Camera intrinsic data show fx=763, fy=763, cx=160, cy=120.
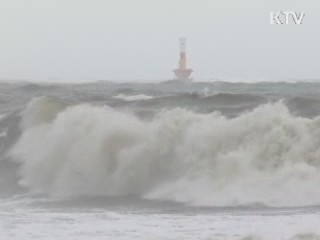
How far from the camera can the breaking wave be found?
35.0ft

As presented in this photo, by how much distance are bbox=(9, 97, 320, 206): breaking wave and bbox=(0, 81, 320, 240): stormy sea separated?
0.02 m

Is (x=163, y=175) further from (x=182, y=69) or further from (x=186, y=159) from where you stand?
(x=182, y=69)

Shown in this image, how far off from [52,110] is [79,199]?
18.1ft

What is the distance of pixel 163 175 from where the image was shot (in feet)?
39.3

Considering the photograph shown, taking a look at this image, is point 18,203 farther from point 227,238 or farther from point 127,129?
point 227,238

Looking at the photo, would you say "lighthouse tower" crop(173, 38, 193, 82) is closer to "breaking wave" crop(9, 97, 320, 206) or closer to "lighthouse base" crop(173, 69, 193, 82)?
"lighthouse base" crop(173, 69, 193, 82)

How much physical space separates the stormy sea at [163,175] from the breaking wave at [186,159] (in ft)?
0.06

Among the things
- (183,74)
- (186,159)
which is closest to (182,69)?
(183,74)

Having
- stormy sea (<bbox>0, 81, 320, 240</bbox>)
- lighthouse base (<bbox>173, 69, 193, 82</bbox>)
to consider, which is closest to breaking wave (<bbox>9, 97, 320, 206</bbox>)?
stormy sea (<bbox>0, 81, 320, 240</bbox>)

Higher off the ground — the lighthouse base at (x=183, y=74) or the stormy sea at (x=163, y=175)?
the lighthouse base at (x=183, y=74)

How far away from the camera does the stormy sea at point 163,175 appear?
820 cm

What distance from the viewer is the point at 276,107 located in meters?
12.7

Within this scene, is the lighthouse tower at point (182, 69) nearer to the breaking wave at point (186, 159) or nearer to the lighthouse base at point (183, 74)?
the lighthouse base at point (183, 74)

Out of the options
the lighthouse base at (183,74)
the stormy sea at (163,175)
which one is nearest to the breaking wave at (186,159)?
the stormy sea at (163,175)
